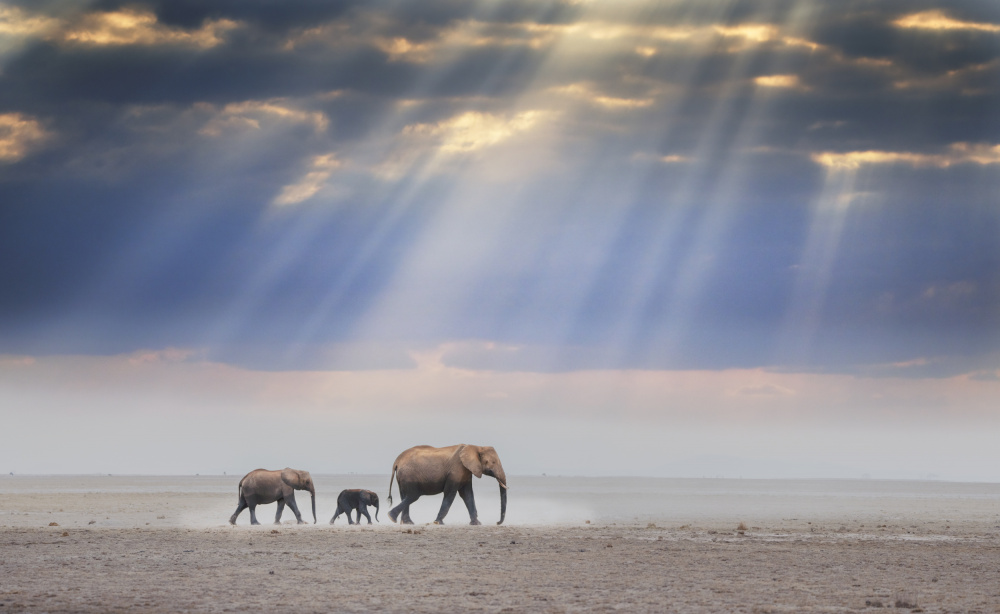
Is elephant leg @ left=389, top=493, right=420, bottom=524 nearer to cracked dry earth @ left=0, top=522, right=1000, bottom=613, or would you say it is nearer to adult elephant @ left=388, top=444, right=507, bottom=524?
adult elephant @ left=388, top=444, right=507, bottom=524

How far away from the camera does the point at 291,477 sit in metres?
41.5

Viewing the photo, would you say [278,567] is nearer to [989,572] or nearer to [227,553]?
[227,553]

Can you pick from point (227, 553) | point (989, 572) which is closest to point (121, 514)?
point (227, 553)

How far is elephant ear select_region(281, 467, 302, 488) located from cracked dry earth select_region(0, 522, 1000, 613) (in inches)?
158

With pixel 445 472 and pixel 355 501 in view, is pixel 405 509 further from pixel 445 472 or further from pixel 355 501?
pixel 355 501

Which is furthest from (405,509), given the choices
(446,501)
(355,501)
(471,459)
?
(471,459)

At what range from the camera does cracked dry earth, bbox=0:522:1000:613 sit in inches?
786

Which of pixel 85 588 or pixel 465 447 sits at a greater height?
pixel 465 447

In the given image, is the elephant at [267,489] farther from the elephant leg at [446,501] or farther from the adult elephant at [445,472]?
the elephant leg at [446,501]

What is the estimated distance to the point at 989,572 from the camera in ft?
83.8

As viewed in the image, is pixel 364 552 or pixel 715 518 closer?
pixel 364 552

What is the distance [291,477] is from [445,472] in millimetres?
5909

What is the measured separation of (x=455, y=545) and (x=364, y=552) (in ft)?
9.93

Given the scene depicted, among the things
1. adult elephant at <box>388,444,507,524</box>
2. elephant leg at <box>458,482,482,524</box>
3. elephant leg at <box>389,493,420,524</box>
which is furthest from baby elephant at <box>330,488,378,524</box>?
elephant leg at <box>458,482,482,524</box>
